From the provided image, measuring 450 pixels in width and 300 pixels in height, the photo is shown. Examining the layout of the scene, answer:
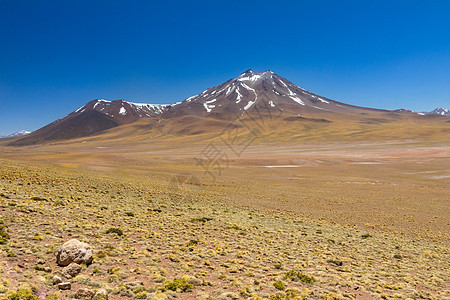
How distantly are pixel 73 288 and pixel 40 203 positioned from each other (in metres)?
10.7

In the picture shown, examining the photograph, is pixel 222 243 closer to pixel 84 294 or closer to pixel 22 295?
pixel 84 294

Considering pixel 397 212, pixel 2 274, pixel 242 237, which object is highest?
pixel 2 274

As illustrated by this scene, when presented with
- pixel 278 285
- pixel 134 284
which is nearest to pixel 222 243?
pixel 278 285

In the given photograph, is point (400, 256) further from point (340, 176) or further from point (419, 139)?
point (419, 139)

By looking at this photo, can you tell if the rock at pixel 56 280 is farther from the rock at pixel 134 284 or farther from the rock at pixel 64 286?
the rock at pixel 134 284

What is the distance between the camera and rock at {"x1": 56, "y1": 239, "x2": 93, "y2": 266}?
9.00 metres

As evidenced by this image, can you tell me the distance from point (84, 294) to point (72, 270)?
172 cm

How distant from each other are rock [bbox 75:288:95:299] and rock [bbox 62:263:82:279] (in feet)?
4.72

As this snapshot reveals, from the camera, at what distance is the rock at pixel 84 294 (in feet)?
23.7

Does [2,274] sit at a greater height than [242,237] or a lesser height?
greater

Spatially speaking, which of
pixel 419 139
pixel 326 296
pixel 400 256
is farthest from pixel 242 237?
pixel 419 139

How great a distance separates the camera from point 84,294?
7277mm

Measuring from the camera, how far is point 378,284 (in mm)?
10867

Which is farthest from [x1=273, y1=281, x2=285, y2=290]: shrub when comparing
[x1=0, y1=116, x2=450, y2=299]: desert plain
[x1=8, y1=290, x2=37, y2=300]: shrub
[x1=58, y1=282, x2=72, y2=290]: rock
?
[x1=8, y1=290, x2=37, y2=300]: shrub
